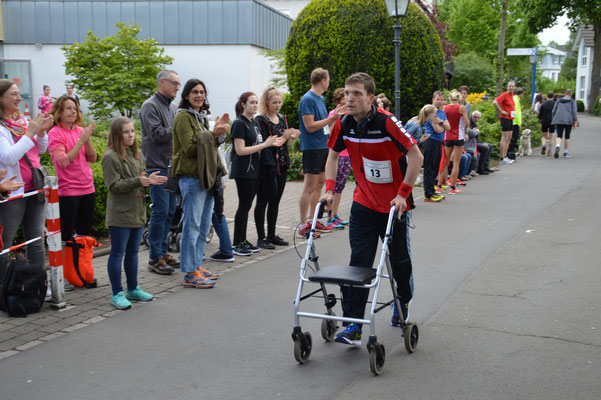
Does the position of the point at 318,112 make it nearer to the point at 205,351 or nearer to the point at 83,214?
the point at 83,214

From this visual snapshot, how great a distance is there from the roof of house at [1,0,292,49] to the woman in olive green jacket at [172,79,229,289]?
18731 millimetres

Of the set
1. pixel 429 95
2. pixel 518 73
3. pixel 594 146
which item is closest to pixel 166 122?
pixel 429 95

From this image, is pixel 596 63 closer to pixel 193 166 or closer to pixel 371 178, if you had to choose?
pixel 193 166

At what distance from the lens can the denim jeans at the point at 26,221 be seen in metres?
5.74

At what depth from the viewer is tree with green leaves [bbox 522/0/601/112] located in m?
49.5

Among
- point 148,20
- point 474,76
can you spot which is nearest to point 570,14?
point 474,76

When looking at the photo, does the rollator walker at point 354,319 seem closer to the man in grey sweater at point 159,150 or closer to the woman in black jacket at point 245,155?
the man in grey sweater at point 159,150

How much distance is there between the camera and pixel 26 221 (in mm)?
6023

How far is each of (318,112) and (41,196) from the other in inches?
161

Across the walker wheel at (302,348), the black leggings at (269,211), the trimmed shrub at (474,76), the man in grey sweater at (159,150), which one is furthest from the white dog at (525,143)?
the trimmed shrub at (474,76)

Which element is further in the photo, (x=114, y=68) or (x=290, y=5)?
(x=290, y=5)

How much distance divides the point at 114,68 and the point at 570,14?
1563 inches

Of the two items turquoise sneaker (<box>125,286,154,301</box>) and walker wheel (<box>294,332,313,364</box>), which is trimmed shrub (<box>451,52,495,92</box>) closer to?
turquoise sneaker (<box>125,286,154,301</box>)

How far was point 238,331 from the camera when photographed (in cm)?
539
